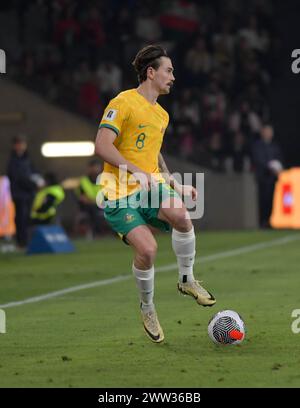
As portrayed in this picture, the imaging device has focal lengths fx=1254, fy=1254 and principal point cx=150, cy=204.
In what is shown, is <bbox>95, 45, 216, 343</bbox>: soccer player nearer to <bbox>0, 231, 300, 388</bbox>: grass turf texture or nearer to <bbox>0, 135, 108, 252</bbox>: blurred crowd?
<bbox>0, 231, 300, 388</bbox>: grass turf texture

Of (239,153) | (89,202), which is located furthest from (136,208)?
(239,153)

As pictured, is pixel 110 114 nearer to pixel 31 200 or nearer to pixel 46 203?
pixel 31 200

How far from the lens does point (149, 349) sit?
9180 millimetres

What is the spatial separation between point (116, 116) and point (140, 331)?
6.24 feet

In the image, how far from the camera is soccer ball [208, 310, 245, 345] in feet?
30.2

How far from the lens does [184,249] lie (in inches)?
394

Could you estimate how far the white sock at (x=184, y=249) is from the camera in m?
9.95

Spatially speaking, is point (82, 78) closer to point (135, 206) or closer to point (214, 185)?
point (214, 185)

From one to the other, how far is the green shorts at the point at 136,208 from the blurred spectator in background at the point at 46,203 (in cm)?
1368

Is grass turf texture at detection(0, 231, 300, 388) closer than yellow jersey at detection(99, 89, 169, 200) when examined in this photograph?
Yes

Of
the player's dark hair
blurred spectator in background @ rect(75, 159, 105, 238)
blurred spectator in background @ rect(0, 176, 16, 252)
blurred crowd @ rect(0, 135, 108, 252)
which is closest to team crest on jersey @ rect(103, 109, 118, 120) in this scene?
the player's dark hair

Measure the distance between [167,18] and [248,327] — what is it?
22692 millimetres

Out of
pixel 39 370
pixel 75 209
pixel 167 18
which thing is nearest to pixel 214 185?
pixel 75 209

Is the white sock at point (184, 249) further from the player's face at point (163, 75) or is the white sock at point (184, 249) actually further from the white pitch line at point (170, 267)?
the white pitch line at point (170, 267)
